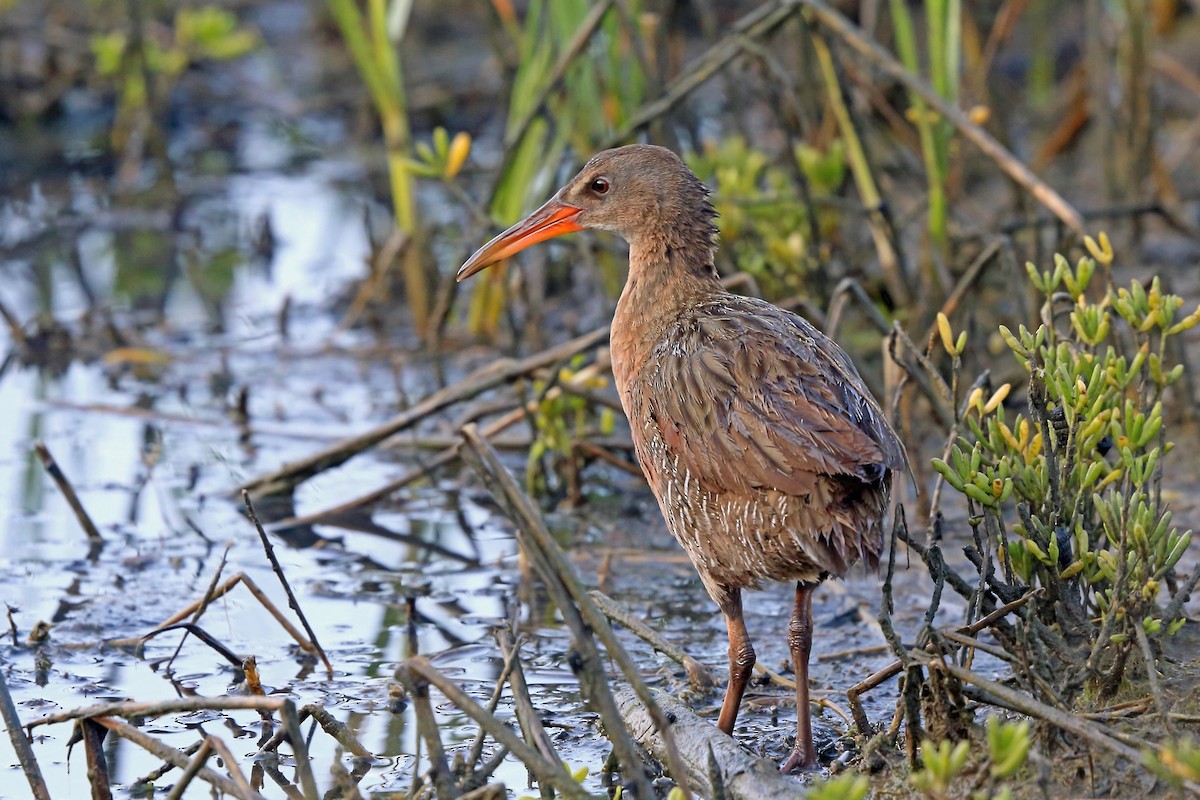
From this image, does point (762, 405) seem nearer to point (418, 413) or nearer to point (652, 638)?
point (652, 638)

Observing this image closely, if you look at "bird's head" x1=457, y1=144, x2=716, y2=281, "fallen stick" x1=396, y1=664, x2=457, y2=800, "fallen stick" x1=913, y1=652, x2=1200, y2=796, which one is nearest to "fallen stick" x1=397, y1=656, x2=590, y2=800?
"fallen stick" x1=396, y1=664, x2=457, y2=800

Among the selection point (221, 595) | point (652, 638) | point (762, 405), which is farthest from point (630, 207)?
point (221, 595)

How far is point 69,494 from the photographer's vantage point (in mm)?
4543

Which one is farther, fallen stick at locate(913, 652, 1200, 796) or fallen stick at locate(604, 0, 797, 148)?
fallen stick at locate(604, 0, 797, 148)

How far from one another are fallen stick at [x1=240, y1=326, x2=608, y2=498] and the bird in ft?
2.86

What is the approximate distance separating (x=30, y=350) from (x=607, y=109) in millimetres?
2565

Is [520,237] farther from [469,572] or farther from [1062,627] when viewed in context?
[1062,627]

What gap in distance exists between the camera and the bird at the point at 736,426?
308cm

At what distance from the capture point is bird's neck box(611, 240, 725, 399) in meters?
3.69

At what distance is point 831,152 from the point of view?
5922mm

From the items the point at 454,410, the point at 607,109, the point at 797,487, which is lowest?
the point at 797,487

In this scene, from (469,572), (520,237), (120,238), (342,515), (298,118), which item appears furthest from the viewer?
(298,118)

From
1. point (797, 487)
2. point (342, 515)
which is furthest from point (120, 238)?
point (797, 487)

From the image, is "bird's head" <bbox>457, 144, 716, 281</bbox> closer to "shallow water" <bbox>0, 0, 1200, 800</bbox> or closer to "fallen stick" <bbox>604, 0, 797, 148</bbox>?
"shallow water" <bbox>0, 0, 1200, 800</bbox>
